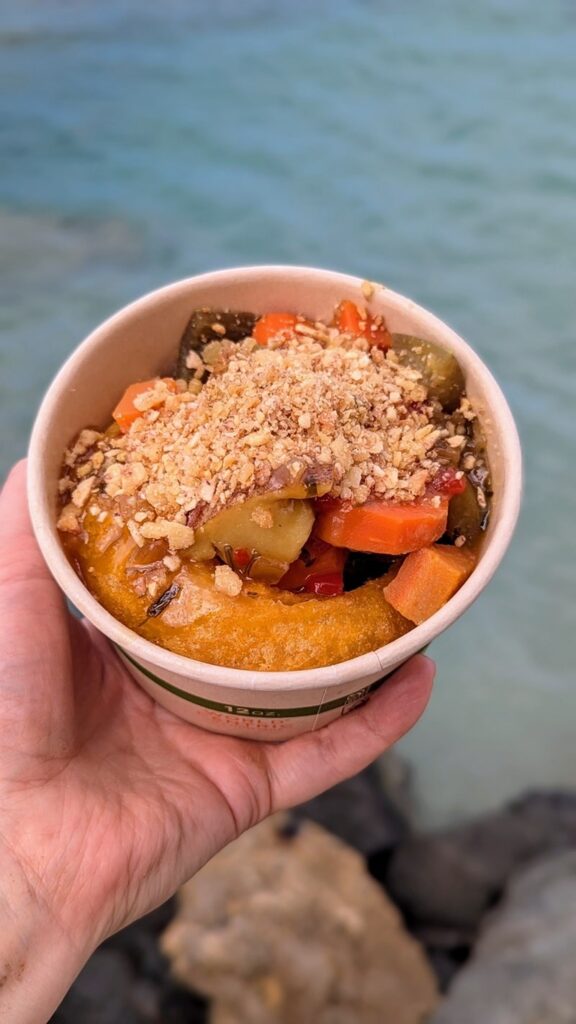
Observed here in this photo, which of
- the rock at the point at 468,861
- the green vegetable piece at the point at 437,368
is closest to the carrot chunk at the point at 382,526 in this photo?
the green vegetable piece at the point at 437,368

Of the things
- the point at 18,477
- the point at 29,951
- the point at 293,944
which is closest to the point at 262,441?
the point at 18,477

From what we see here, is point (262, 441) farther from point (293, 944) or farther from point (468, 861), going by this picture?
point (468, 861)

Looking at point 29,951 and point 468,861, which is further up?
point 29,951

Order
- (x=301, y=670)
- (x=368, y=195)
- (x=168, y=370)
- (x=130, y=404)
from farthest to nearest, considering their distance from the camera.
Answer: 1. (x=368, y=195)
2. (x=168, y=370)
3. (x=130, y=404)
4. (x=301, y=670)

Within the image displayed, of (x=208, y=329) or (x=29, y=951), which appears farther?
(x=208, y=329)

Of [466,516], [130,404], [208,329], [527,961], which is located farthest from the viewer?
[527,961]

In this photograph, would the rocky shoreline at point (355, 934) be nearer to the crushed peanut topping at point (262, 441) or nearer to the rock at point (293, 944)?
the rock at point (293, 944)

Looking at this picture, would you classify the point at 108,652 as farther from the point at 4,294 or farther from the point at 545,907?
the point at 4,294

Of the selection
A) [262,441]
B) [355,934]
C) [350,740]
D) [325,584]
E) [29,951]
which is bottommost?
[355,934]
